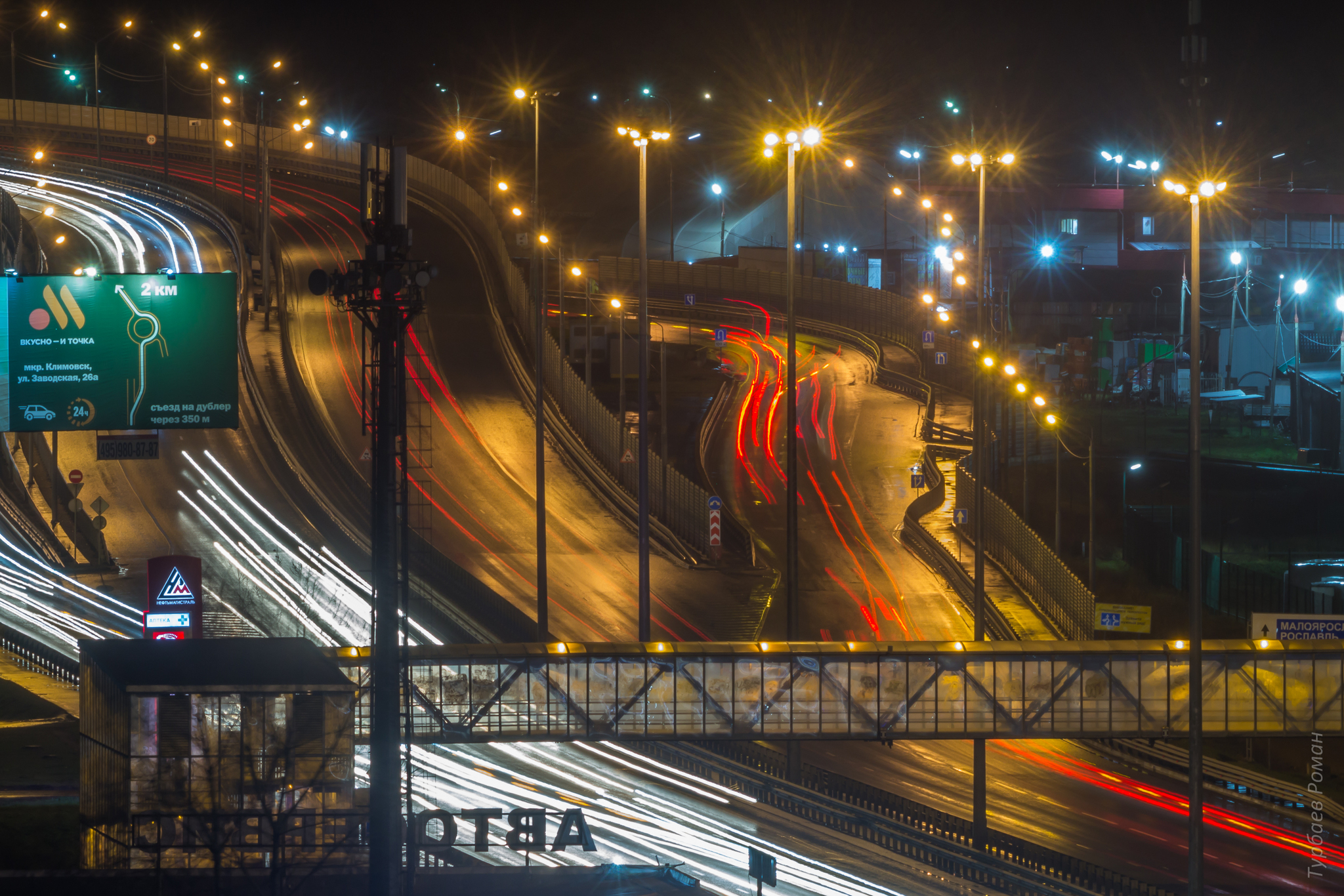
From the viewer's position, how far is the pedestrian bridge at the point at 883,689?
25094mm

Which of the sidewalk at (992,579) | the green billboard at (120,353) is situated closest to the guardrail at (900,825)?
the sidewalk at (992,579)

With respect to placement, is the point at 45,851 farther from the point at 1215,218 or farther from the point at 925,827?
the point at 1215,218

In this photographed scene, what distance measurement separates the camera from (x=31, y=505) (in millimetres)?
43188

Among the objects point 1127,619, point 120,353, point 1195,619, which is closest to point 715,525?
point 1127,619

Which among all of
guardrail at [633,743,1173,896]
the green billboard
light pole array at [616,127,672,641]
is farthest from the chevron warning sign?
the green billboard

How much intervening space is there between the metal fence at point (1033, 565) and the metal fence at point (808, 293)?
2960cm

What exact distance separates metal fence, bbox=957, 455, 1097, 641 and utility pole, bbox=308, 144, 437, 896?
984 inches

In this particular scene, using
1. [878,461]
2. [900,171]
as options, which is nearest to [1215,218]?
[900,171]

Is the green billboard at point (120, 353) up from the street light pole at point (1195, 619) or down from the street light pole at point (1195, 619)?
up

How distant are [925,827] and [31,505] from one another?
100ft

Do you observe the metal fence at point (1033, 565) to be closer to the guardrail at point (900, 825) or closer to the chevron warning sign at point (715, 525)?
the chevron warning sign at point (715, 525)

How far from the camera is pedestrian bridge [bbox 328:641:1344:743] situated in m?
25.1

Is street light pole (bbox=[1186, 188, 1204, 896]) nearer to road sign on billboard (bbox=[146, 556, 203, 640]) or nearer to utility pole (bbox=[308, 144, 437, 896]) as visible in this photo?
utility pole (bbox=[308, 144, 437, 896])

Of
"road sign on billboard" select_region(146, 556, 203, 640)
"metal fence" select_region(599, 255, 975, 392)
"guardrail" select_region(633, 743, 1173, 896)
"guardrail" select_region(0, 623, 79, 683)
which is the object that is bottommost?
"guardrail" select_region(633, 743, 1173, 896)
